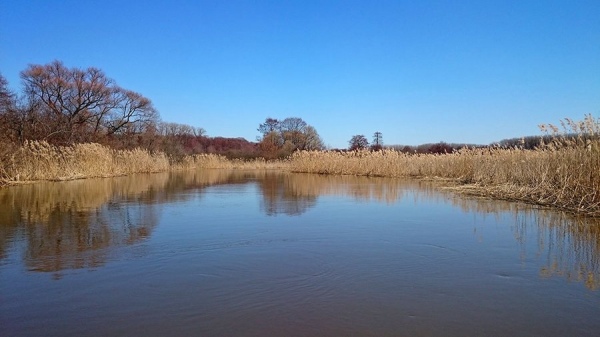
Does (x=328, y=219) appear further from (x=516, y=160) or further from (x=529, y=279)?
(x=516, y=160)

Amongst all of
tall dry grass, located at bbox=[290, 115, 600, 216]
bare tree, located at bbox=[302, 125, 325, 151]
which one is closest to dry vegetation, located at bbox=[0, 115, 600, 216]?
tall dry grass, located at bbox=[290, 115, 600, 216]

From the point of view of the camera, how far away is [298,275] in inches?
145

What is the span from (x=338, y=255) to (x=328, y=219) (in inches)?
96.8

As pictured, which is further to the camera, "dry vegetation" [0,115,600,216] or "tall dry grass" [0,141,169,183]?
"tall dry grass" [0,141,169,183]

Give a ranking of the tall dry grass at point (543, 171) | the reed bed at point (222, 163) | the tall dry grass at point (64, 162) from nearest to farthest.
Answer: the tall dry grass at point (543, 171), the tall dry grass at point (64, 162), the reed bed at point (222, 163)

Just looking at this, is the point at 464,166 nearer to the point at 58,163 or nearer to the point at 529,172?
the point at 529,172

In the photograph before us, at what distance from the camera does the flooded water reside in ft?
8.72

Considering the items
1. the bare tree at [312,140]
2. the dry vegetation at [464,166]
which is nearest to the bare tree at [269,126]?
the bare tree at [312,140]

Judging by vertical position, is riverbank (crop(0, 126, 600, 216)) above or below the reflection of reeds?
above

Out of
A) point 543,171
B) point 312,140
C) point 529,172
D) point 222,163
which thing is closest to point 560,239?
point 543,171

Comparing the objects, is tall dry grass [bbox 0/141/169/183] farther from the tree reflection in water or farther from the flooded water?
the flooded water

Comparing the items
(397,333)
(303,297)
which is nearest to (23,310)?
(303,297)

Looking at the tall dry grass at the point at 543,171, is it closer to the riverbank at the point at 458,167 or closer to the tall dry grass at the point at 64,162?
the riverbank at the point at 458,167

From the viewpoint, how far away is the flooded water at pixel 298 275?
266 cm
